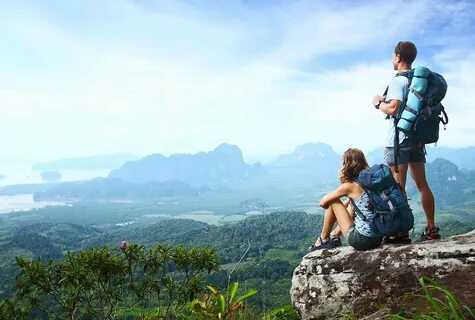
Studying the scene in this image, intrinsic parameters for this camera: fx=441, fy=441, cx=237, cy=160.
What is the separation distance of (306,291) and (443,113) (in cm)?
310

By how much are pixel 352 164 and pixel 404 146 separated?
31.1 inches

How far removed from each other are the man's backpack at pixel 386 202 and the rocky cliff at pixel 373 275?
0.27 meters

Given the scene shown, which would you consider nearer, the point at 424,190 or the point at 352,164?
the point at 352,164

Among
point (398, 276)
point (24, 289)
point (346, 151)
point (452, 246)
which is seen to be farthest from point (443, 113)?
point (24, 289)

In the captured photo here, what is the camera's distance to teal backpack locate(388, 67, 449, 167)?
5.86 meters

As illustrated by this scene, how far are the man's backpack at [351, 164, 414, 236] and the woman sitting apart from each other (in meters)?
0.12

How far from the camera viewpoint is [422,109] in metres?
5.90

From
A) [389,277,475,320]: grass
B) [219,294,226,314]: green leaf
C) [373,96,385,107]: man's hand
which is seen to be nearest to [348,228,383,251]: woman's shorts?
[389,277,475,320]: grass

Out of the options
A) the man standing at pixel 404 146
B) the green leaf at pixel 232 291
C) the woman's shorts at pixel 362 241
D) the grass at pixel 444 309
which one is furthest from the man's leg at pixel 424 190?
the green leaf at pixel 232 291

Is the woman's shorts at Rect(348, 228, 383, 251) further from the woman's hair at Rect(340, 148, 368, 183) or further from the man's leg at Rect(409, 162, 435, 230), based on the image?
the man's leg at Rect(409, 162, 435, 230)

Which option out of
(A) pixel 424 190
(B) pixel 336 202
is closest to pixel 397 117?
(A) pixel 424 190

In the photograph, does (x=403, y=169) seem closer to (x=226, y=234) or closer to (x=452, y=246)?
(x=452, y=246)

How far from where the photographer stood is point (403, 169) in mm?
6258

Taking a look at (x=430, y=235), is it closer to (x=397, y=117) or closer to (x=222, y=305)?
(x=397, y=117)
